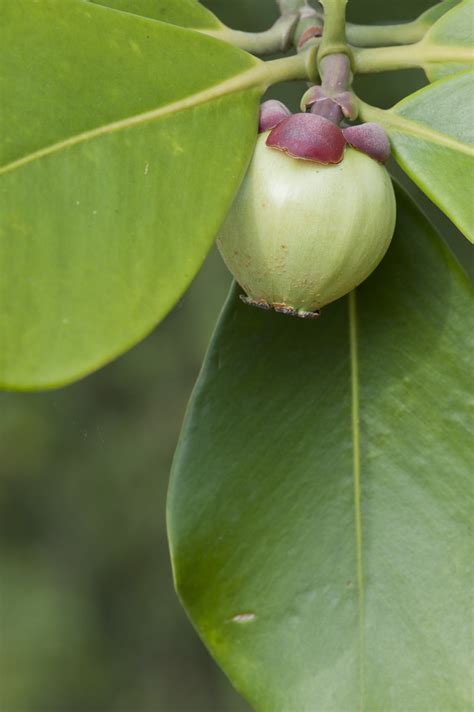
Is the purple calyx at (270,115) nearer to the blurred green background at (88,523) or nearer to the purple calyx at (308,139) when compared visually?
the purple calyx at (308,139)

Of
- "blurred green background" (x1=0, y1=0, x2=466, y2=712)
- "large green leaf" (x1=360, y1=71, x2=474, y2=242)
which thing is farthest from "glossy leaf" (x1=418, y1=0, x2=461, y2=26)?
"blurred green background" (x1=0, y1=0, x2=466, y2=712)

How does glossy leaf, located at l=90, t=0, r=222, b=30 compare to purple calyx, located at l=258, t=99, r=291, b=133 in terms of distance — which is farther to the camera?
glossy leaf, located at l=90, t=0, r=222, b=30

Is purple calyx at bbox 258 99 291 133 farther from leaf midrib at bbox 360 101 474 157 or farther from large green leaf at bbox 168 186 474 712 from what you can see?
large green leaf at bbox 168 186 474 712

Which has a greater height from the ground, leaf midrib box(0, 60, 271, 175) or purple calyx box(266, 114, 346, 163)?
leaf midrib box(0, 60, 271, 175)

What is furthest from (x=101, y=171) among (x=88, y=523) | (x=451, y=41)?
(x=88, y=523)

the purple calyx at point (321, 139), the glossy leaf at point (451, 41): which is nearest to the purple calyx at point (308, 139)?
the purple calyx at point (321, 139)

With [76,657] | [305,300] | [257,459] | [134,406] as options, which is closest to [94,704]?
[76,657]

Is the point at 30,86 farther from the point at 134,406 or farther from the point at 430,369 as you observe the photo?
the point at 134,406
